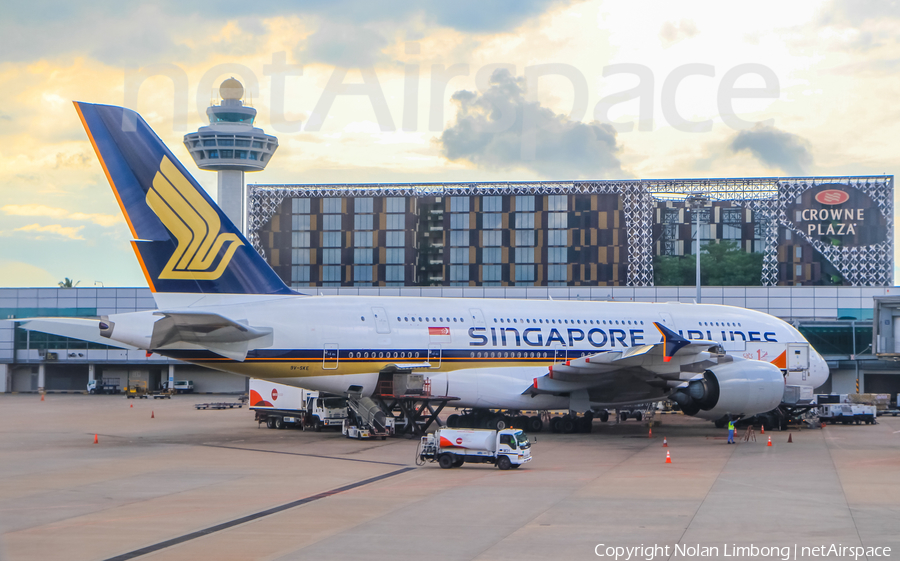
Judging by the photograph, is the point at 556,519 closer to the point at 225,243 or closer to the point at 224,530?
the point at 224,530

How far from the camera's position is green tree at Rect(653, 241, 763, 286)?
102250mm

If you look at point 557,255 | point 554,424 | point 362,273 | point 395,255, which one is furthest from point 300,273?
point 554,424

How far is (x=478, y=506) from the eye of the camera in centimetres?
1684

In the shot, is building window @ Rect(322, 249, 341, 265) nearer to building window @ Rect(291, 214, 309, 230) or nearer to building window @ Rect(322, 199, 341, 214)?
building window @ Rect(291, 214, 309, 230)

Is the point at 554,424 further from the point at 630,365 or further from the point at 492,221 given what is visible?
the point at 492,221

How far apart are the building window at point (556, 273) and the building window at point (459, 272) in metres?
9.57

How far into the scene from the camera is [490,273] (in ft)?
348

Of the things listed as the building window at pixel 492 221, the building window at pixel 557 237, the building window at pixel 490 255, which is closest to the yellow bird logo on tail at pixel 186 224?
the building window at pixel 492 221

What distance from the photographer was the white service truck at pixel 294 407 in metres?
34.2

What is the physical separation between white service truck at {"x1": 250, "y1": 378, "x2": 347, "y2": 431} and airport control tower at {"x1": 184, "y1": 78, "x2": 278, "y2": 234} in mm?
60619

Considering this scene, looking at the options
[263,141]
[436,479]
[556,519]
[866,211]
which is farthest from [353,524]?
[866,211]

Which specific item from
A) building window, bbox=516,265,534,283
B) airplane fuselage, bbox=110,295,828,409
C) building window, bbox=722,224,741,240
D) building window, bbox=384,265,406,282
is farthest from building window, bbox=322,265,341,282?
airplane fuselage, bbox=110,295,828,409

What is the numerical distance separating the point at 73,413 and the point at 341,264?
2594 inches

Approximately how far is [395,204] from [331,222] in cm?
842
